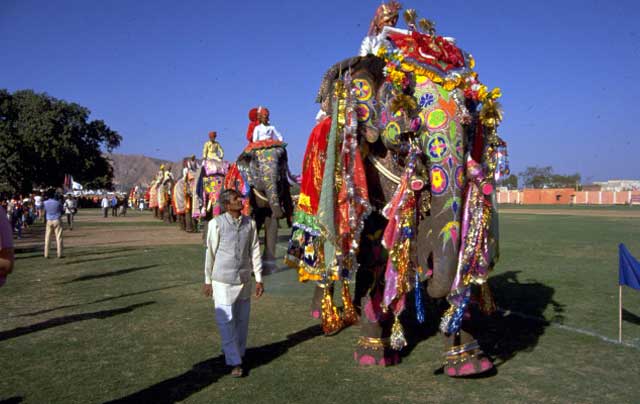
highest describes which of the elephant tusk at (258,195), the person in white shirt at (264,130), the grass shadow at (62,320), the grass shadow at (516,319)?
the person in white shirt at (264,130)

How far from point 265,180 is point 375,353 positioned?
502 cm

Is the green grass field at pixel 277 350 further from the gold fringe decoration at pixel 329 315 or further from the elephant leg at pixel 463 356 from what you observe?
the gold fringe decoration at pixel 329 315

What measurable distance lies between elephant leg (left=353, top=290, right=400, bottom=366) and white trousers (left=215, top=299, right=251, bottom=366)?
1.12 m

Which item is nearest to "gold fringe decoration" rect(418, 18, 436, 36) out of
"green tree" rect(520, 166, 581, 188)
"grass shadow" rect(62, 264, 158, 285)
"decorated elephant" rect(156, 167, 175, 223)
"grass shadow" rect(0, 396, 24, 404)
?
"grass shadow" rect(0, 396, 24, 404)

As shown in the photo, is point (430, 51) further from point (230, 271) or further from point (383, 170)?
point (230, 271)

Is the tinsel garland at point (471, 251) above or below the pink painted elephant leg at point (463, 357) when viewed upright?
above

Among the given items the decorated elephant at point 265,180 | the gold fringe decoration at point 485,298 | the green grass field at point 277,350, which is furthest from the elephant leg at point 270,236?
the gold fringe decoration at point 485,298

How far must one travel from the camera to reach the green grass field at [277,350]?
4.47 metres

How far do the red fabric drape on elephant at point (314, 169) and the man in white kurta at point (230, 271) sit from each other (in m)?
0.63

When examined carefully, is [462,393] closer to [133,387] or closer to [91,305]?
[133,387]

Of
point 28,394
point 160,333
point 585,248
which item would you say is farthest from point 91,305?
point 585,248

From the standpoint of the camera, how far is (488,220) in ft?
14.8

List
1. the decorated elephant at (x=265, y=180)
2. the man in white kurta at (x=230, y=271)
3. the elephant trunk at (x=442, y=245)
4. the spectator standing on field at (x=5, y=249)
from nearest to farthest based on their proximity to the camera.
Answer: the spectator standing on field at (x=5, y=249) → the elephant trunk at (x=442, y=245) → the man in white kurta at (x=230, y=271) → the decorated elephant at (x=265, y=180)

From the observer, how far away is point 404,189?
4582mm
